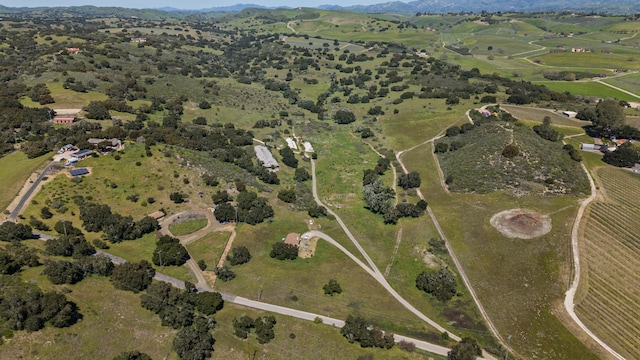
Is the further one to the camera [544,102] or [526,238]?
[544,102]

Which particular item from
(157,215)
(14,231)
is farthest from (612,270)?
(14,231)

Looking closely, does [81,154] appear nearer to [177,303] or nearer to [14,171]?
[14,171]

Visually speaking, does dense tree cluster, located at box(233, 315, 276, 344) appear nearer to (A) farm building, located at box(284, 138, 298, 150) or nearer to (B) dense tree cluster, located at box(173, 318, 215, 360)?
(B) dense tree cluster, located at box(173, 318, 215, 360)

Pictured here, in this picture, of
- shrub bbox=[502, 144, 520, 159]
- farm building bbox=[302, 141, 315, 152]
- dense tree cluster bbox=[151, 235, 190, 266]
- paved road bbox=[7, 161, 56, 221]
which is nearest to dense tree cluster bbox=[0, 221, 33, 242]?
paved road bbox=[7, 161, 56, 221]

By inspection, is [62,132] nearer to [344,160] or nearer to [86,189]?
[86,189]

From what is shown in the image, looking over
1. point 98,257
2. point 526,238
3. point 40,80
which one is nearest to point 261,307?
point 98,257

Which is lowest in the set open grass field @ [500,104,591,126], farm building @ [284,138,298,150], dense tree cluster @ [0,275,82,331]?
farm building @ [284,138,298,150]
